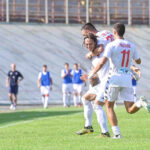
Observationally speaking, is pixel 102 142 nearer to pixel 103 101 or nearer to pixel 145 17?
pixel 103 101

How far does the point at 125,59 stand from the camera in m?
12.8

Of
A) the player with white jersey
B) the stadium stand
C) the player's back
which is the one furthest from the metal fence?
the player's back

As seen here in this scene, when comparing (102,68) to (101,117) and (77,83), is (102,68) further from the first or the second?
(77,83)

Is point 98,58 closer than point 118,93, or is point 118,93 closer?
point 118,93

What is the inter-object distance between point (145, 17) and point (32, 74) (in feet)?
48.4

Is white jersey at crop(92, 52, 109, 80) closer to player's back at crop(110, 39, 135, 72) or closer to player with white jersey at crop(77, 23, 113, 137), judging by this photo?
player with white jersey at crop(77, 23, 113, 137)

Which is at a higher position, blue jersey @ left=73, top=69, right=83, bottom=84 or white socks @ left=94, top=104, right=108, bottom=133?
white socks @ left=94, top=104, right=108, bottom=133

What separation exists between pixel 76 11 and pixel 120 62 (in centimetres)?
4225

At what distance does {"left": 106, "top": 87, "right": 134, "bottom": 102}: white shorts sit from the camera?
12.8 meters

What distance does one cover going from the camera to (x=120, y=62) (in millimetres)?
12766

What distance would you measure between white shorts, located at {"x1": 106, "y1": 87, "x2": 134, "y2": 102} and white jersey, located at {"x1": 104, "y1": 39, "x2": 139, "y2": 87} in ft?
0.30

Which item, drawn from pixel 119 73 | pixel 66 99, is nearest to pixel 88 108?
pixel 119 73

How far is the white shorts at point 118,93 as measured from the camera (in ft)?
41.9

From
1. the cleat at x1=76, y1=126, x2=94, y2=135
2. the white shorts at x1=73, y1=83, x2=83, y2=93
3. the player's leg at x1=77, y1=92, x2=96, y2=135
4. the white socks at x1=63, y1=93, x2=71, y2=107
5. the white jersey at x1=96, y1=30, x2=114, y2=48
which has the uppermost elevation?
the white jersey at x1=96, y1=30, x2=114, y2=48
